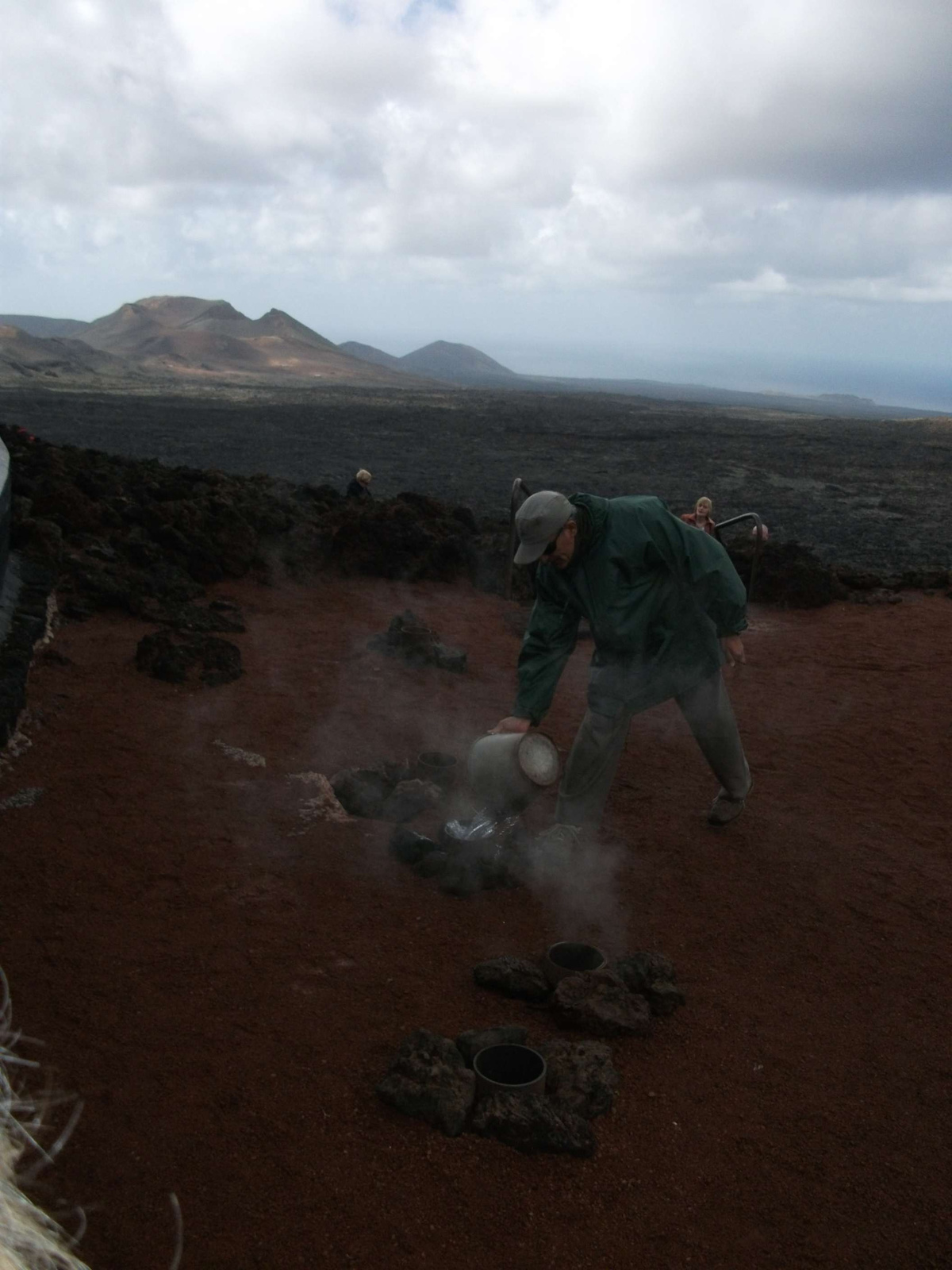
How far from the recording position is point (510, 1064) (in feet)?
9.57

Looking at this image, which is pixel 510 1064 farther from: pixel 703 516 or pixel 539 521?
pixel 703 516

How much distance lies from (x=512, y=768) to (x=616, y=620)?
70 cm

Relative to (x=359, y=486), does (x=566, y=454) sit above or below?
below

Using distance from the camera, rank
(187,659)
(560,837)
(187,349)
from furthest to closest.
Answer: (187,349) < (187,659) < (560,837)

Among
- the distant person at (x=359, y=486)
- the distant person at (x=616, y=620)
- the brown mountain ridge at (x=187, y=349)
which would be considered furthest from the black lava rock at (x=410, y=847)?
the brown mountain ridge at (x=187, y=349)

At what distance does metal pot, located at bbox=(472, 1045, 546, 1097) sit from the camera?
2.85 m

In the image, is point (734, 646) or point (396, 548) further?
point (396, 548)

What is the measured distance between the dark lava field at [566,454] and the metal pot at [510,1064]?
11355 mm

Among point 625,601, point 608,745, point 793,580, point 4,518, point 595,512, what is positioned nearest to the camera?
point 595,512

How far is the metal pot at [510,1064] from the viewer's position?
285cm

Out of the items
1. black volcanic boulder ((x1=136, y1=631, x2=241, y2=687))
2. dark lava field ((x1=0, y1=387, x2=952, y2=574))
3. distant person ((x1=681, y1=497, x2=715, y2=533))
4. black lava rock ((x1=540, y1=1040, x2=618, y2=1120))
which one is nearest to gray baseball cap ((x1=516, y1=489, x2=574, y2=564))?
black lava rock ((x1=540, y1=1040, x2=618, y2=1120))

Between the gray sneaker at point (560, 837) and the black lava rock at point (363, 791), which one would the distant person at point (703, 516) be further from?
the gray sneaker at point (560, 837)

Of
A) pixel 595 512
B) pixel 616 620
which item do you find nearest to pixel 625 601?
pixel 616 620

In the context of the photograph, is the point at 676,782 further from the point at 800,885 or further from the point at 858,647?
the point at 858,647
